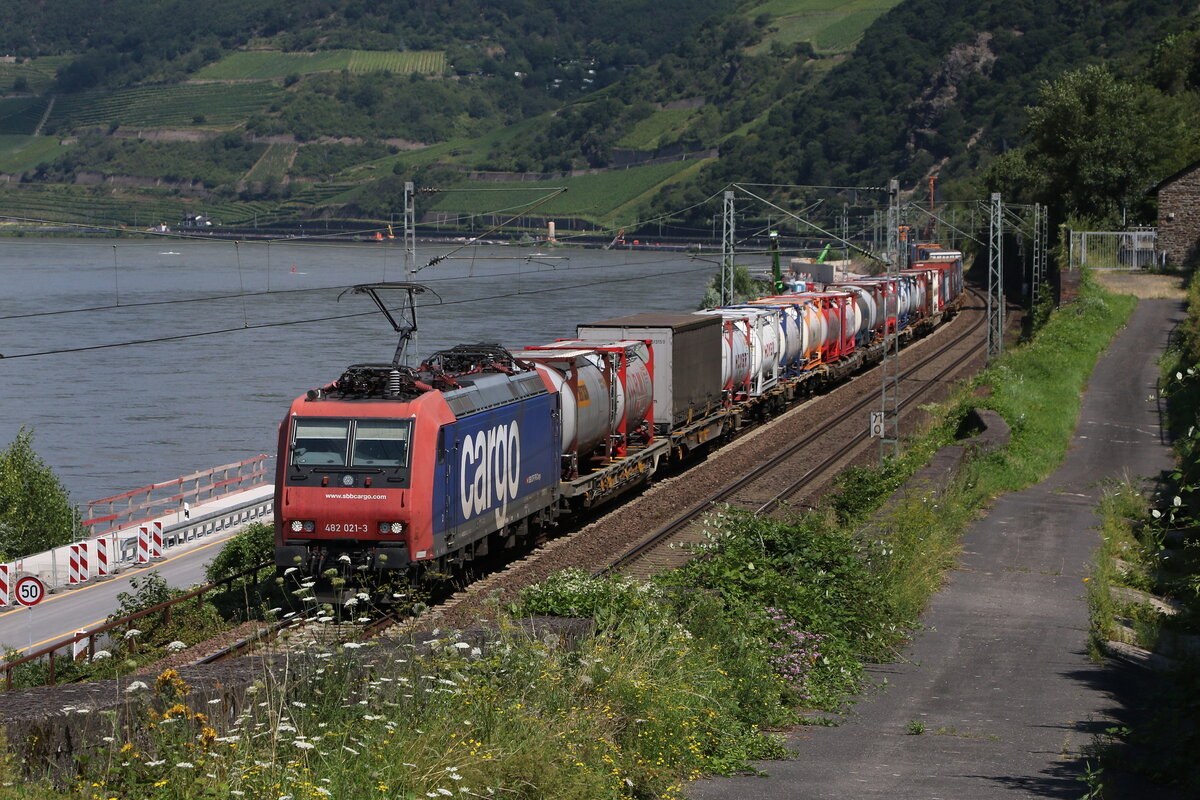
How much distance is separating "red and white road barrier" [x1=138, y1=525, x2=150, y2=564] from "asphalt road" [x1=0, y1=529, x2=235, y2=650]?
26 cm

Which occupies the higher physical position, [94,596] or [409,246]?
[409,246]

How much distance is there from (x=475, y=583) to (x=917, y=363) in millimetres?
41137

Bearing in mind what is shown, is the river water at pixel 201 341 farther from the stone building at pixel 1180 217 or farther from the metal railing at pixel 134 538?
the stone building at pixel 1180 217

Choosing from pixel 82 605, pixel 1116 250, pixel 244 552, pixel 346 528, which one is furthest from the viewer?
pixel 1116 250

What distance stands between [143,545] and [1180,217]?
1893 inches

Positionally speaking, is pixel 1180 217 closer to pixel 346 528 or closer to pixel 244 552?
pixel 244 552

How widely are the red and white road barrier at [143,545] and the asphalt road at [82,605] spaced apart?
26cm

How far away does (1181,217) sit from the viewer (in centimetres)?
6575

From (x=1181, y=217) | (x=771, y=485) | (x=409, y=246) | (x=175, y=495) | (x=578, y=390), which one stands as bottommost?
(x=175, y=495)

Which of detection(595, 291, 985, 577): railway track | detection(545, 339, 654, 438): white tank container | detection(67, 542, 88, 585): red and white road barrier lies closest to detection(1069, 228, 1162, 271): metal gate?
detection(595, 291, 985, 577): railway track

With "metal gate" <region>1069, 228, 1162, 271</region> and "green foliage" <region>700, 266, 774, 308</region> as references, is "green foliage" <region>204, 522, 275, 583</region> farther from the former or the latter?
"green foliage" <region>700, 266, 774, 308</region>

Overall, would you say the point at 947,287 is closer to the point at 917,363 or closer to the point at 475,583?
the point at 917,363

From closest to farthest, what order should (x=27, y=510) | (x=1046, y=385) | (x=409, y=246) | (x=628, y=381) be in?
(x=628, y=381), (x=409, y=246), (x=1046, y=385), (x=27, y=510)

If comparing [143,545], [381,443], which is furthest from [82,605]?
[381,443]
